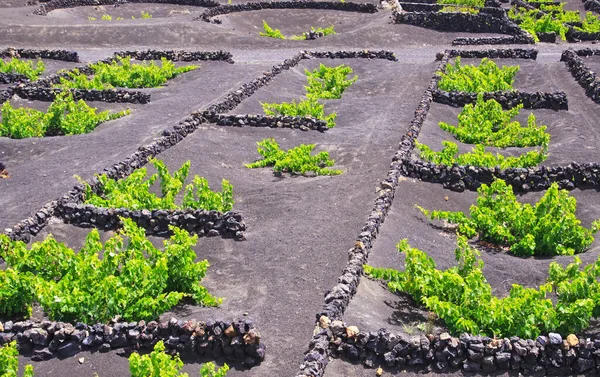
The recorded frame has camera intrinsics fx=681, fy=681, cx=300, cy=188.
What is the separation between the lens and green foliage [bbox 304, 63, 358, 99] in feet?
80.0

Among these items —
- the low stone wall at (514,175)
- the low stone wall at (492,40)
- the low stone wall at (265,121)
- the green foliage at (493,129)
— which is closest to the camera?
the low stone wall at (514,175)

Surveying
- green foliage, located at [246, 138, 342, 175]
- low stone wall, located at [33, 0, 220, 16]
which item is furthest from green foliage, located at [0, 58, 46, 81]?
low stone wall, located at [33, 0, 220, 16]

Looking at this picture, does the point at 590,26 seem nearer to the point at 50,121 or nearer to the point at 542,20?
the point at 542,20

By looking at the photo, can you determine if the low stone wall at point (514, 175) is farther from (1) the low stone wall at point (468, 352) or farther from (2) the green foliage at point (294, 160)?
(1) the low stone wall at point (468, 352)

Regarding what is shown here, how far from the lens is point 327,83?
25.2 metres

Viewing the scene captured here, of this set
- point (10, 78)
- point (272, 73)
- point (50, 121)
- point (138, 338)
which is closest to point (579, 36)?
point (272, 73)

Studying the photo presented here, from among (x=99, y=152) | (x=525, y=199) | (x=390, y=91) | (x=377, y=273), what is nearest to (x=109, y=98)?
(x=99, y=152)

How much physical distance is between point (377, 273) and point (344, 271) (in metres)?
0.55

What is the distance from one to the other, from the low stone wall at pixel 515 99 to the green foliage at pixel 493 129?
1.13m

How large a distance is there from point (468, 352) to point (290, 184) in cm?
760

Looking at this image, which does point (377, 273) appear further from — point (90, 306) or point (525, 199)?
point (525, 199)

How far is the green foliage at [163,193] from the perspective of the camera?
43.9 ft

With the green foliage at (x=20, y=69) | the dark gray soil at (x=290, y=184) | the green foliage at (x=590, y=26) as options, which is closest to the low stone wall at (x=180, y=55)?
the dark gray soil at (x=290, y=184)

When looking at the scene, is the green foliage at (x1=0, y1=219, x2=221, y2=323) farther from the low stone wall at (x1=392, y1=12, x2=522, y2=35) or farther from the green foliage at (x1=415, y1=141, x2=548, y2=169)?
the low stone wall at (x1=392, y1=12, x2=522, y2=35)
